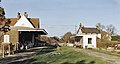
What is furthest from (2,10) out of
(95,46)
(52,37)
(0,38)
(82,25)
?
(52,37)

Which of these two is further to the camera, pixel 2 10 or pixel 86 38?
pixel 86 38

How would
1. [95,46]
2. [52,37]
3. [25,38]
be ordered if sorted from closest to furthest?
[25,38] → [95,46] → [52,37]

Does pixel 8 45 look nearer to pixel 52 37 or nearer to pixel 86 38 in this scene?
pixel 86 38

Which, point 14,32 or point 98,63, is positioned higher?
point 14,32

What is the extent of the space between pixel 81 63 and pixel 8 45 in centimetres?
1246

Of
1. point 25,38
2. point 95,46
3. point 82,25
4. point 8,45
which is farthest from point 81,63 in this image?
point 82,25

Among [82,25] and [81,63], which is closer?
[81,63]

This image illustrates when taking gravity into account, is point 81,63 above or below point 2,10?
below

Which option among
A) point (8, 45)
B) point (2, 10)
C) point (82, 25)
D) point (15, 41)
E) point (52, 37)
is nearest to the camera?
point (2, 10)

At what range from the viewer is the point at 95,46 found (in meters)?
69.0

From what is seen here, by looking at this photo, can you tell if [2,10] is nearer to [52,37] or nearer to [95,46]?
[95,46]

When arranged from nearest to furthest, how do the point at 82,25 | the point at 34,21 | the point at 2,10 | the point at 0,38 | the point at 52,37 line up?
the point at 2,10, the point at 0,38, the point at 34,21, the point at 82,25, the point at 52,37

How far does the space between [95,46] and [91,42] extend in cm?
223

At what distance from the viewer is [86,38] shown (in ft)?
Result: 235
